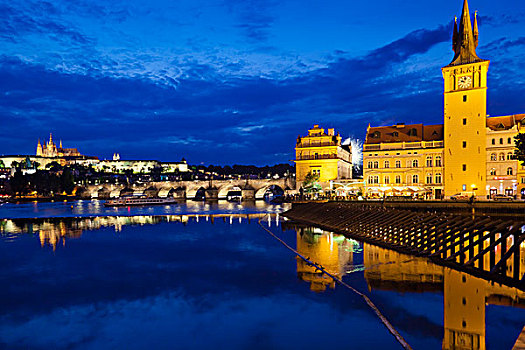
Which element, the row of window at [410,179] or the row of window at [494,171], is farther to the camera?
the row of window at [410,179]

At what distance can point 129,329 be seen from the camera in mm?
12797

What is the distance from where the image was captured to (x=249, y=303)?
49.9ft

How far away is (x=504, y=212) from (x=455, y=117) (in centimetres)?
2409

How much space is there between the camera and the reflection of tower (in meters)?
10.7

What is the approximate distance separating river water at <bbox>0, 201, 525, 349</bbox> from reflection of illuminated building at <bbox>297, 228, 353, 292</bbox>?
0.10m

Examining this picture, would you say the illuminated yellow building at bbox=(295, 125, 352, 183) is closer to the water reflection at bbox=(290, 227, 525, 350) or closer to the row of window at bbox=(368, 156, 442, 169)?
the row of window at bbox=(368, 156, 442, 169)

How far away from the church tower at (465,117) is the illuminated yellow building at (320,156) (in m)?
23.1

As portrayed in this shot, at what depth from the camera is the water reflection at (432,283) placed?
11.5 m

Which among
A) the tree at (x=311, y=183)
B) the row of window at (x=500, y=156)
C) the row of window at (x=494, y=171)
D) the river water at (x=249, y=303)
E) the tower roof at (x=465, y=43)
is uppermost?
the tower roof at (x=465, y=43)

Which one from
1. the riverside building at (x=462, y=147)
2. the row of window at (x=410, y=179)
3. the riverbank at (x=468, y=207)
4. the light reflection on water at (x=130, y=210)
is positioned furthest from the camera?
the light reflection on water at (x=130, y=210)

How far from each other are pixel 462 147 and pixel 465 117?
437 cm

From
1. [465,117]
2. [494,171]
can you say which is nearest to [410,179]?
[494,171]

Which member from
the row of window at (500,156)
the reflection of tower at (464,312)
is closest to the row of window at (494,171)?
the row of window at (500,156)

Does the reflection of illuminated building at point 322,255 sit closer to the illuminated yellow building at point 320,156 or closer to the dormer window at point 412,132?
the dormer window at point 412,132
